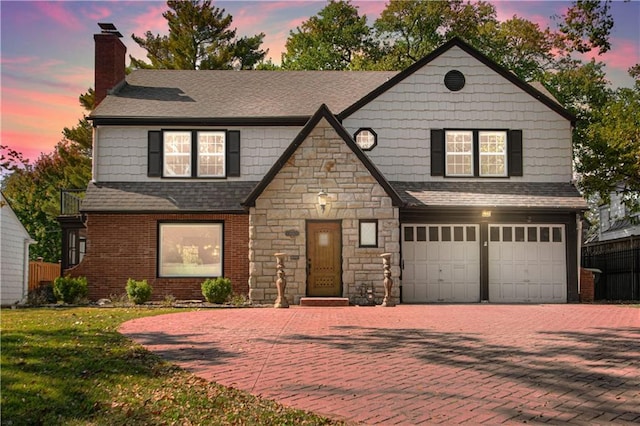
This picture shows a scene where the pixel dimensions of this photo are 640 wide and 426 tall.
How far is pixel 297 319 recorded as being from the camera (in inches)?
602

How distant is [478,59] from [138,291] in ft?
42.8

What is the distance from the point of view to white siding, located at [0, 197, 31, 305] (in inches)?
879

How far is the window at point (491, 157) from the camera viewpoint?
22.8 metres

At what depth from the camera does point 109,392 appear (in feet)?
25.5

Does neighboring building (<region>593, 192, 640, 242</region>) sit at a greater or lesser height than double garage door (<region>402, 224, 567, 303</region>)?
greater

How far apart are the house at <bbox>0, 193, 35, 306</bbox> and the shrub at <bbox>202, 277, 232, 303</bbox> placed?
6.73 meters

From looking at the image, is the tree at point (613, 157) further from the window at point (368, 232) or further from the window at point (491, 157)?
the window at point (368, 232)

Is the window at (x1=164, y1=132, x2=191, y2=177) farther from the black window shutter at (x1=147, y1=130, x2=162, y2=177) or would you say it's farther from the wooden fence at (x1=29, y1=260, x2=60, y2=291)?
the wooden fence at (x1=29, y1=260, x2=60, y2=291)

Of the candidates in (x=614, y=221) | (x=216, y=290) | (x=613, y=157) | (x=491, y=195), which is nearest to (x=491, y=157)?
(x=491, y=195)

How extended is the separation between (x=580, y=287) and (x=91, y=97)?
2863cm

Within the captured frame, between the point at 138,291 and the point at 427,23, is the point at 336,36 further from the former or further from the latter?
the point at 138,291

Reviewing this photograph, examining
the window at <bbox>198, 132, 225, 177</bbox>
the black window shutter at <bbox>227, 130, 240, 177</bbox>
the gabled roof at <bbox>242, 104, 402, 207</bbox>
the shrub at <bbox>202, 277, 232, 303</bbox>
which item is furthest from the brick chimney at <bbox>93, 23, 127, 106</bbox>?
the shrub at <bbox>202, 277, 232, 303</bbox>

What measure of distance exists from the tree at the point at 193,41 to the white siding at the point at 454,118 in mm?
20923

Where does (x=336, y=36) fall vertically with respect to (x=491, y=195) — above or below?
above
